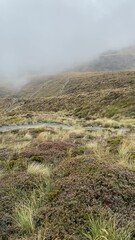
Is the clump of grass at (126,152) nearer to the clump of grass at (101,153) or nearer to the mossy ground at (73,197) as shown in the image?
the clump of grass at (101,153)

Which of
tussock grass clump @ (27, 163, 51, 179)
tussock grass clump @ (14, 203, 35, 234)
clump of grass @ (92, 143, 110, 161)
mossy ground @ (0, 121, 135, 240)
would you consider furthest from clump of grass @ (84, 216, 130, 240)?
clump of grass @ (92, 143, 110, 161)

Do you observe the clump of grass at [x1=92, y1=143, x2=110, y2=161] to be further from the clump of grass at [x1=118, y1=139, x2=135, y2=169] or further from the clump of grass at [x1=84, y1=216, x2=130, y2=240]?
the clump of grass at [x1=84, y1=216, x2=130, y2=240]

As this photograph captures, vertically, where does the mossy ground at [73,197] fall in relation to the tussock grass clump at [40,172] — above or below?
above

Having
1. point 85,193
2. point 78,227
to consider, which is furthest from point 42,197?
point 78,227

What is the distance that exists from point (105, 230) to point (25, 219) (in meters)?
1.83

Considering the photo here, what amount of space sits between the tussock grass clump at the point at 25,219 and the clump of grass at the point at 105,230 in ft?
3.91

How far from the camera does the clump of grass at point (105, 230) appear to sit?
19.9 ft

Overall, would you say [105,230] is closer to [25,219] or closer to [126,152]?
[25,219]

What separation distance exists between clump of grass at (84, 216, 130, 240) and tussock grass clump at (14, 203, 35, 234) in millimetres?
1191

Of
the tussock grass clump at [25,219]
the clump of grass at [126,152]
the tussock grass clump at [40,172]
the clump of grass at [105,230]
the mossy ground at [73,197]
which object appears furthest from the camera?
the clump of grass at [126,152]

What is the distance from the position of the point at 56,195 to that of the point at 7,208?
1.10 m

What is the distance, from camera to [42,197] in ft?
27.5

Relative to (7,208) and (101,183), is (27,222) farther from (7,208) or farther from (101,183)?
(101,183)

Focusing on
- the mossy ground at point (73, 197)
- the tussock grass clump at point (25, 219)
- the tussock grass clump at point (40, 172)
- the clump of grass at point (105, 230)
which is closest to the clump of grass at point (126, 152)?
the mossy ground at point (73, 197)
